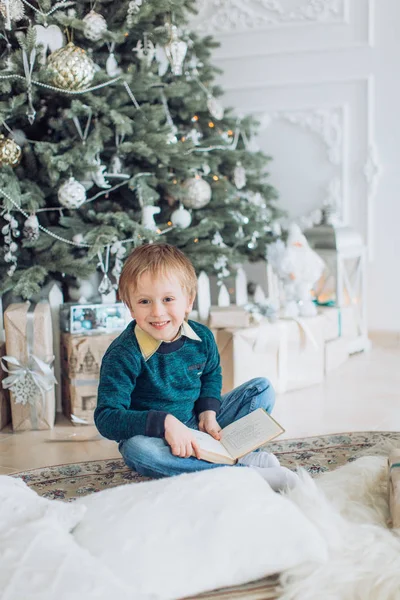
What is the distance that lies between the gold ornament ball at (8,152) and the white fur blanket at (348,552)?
1.49 meters

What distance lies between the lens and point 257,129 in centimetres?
379

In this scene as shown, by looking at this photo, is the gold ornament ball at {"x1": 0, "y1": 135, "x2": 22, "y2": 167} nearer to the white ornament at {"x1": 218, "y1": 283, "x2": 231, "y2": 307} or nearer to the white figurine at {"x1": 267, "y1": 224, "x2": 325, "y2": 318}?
the white ornament at {"x1": 218, "y1": 283, "x2": 231, "y2": 307}

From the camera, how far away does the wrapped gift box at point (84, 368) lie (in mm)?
2561

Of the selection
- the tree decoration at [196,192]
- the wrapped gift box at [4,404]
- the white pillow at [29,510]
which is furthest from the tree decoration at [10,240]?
the white pillow at [29,510]

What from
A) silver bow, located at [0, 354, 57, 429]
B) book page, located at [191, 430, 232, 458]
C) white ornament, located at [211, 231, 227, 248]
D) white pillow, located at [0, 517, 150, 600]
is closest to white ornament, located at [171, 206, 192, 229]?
white ornament, located at [211, 231, 227, 248]

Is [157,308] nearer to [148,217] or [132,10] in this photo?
[148,217]

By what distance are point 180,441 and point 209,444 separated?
0.08 m

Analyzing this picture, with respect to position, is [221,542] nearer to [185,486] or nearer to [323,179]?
[185,486]

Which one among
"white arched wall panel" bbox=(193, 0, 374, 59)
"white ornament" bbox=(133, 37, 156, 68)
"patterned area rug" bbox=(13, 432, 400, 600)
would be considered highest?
"white arched wall panel" bbox=(193, 0, 374, 59)

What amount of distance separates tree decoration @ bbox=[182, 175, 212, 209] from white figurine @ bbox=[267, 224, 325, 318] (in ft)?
1.28

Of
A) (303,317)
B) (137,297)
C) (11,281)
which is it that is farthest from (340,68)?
(137,297)

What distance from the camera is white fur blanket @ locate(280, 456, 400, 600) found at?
4.35 ft

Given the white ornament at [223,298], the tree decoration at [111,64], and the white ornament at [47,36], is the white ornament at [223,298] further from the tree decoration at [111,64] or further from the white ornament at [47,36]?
the white ornament at [47,36]

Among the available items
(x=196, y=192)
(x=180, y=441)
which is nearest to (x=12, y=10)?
(x=196, y=192)
